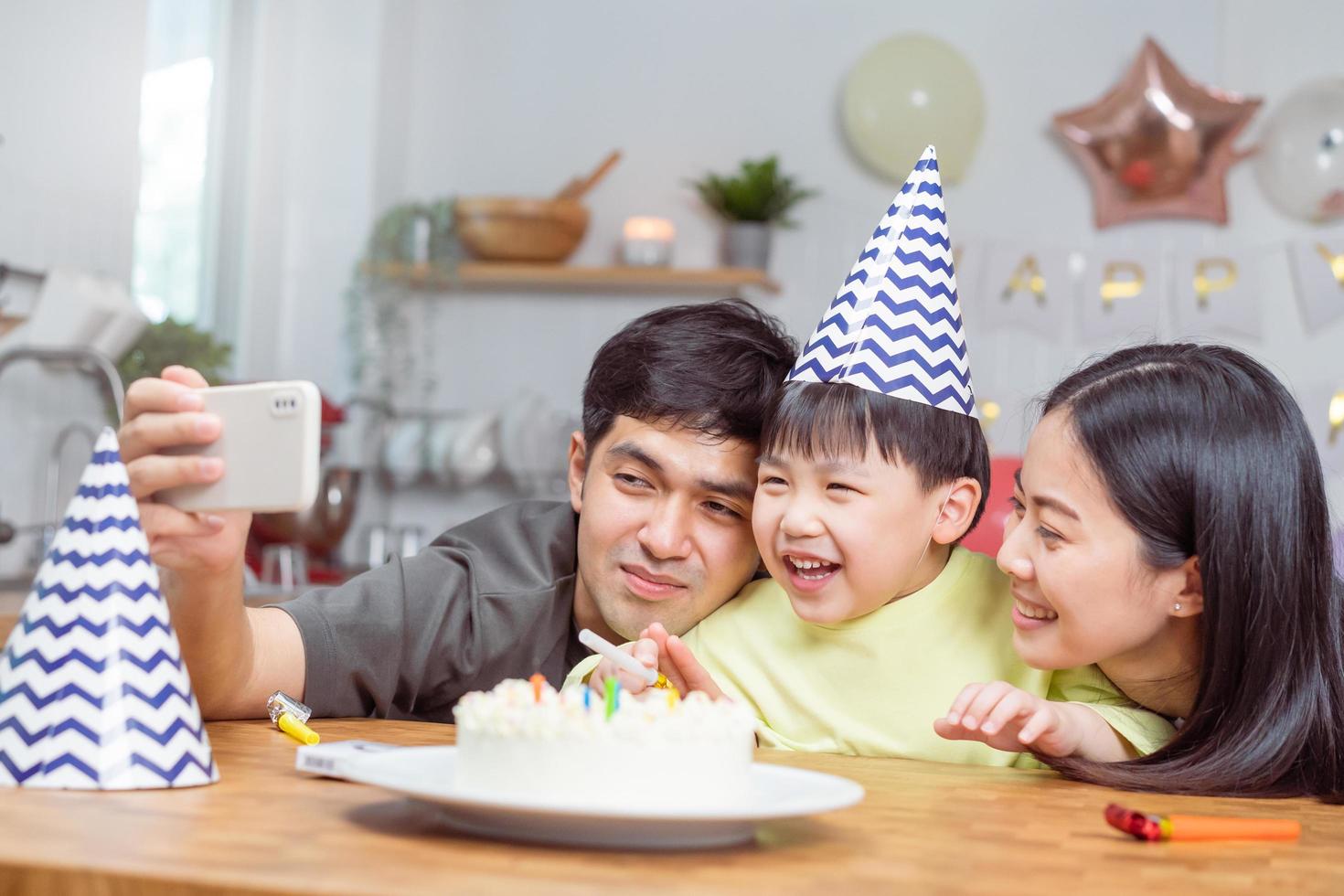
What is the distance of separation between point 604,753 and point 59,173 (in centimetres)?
266

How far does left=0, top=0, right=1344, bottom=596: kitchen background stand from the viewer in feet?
12.7

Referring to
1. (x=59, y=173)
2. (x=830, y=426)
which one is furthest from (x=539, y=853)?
(x=59, y=173)

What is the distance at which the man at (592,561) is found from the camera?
126 centimetres

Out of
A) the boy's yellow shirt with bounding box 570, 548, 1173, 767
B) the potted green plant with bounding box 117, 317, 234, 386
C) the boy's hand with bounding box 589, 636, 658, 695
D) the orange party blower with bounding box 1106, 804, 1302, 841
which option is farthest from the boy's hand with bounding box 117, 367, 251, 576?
the potted green plant with bounding box 117, 317, 234, 386

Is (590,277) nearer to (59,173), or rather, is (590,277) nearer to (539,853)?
(59,173)

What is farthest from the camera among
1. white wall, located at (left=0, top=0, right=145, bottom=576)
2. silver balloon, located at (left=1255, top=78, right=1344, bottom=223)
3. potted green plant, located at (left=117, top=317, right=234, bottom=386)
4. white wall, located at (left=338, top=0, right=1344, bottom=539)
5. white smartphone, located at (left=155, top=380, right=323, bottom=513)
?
white wall, located at (left=338, top=0, right=1344, bottom=539)

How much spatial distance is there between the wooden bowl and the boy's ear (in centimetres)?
287

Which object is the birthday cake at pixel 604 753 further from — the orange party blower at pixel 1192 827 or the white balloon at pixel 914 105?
the white balloon at pixel 914 105

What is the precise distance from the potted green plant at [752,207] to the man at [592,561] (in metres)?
2.52

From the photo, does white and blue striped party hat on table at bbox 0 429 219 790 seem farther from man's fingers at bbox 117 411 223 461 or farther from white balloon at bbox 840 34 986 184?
white balloon at bbox 840 34 986 184

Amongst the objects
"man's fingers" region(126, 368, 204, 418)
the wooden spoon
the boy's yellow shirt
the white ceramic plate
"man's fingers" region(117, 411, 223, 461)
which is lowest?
the boy's yellow shirt

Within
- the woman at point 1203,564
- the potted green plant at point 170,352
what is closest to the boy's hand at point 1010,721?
the woman at point 1203,564

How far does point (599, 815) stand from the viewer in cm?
61

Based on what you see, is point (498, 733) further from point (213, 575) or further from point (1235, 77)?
point (1235, 77)
